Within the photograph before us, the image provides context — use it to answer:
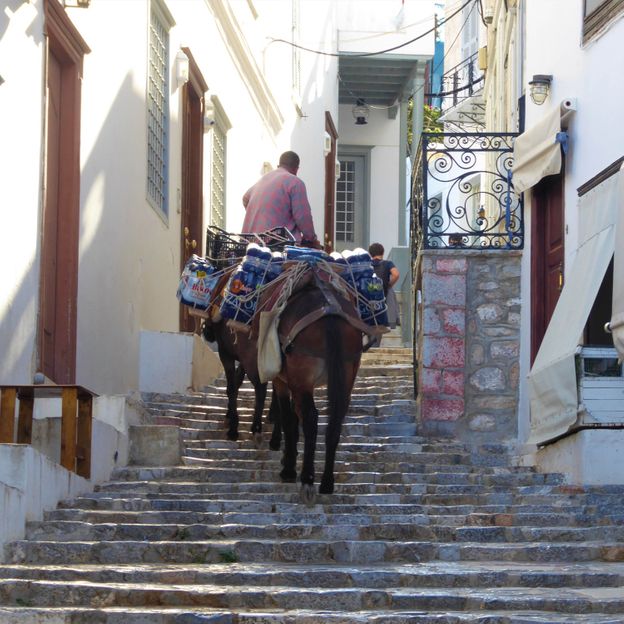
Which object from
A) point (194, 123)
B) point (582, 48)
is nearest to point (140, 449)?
point (582, 48)

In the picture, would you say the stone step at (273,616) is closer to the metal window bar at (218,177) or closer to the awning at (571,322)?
the awning at (571,322)

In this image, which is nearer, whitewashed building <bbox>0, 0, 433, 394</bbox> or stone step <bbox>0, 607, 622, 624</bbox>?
stone step <bbox>0, 607, 622, 624</bbox>

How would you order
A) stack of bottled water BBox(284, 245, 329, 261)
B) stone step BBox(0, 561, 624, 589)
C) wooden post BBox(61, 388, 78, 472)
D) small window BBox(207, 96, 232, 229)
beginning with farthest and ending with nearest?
1. small window BBox(207, 96, 232, 229)
2. stack of bottled water BBox(284, 245, 329, 261)
3. wooden post BBox(61, 388, 78, 472)
4. stone step BBox(0, 561, 624, 589)

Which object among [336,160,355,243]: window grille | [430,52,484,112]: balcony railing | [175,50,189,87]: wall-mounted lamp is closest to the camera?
[175,50,189,87]: wall-mounted lamp

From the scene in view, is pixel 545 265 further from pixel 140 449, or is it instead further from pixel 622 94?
pixel 140 449

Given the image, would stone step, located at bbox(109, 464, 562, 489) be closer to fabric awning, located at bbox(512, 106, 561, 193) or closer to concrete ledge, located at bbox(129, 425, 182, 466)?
concrete ledge, located at bbox(129, 425, 182, 466)

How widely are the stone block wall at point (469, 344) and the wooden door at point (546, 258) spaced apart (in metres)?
0.16

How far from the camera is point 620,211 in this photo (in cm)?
1073

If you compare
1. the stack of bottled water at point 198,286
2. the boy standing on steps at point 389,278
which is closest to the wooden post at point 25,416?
the stack of bottled water at point 198,286

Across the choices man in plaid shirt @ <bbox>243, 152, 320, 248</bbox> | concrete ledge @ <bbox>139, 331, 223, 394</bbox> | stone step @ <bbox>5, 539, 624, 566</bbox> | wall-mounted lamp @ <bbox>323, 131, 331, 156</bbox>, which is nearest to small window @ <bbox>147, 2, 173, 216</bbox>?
concrete ledge @ <bbox>139, 331, 223, 394</bbox>

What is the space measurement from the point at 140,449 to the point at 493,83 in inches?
466

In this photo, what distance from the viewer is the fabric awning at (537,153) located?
12.5 m

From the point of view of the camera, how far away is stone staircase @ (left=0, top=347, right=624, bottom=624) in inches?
281

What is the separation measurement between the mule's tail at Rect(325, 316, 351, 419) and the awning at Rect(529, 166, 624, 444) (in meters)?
1.95
